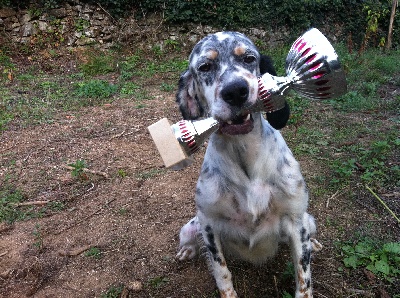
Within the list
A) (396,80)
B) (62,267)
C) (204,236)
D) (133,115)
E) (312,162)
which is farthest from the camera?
(396,80)

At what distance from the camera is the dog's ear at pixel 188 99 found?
261 centimetres

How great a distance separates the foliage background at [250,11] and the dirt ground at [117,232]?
239 inches

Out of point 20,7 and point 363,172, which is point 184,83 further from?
point 20,7

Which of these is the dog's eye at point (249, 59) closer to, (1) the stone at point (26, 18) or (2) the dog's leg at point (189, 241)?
(2) the dog's leg at point (189, 241)

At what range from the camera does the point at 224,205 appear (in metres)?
2.44

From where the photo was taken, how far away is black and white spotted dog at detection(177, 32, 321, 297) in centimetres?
235

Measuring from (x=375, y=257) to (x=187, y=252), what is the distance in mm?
1327

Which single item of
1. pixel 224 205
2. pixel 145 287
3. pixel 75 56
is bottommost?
pixel 75 56

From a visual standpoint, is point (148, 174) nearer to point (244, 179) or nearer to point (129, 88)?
point (244, 179)

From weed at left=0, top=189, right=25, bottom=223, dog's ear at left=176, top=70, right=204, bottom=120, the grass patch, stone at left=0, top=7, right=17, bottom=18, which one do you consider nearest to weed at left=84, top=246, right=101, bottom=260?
weed at left=0, top=189, right=25, bottom=223

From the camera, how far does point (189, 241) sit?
302cm

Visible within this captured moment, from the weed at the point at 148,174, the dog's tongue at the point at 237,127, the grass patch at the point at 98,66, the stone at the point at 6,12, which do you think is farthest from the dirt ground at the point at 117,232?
the stone at the point at 6,12

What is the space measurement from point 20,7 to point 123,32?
103 inches

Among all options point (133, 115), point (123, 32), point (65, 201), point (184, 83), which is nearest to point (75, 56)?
point (123, 32)
